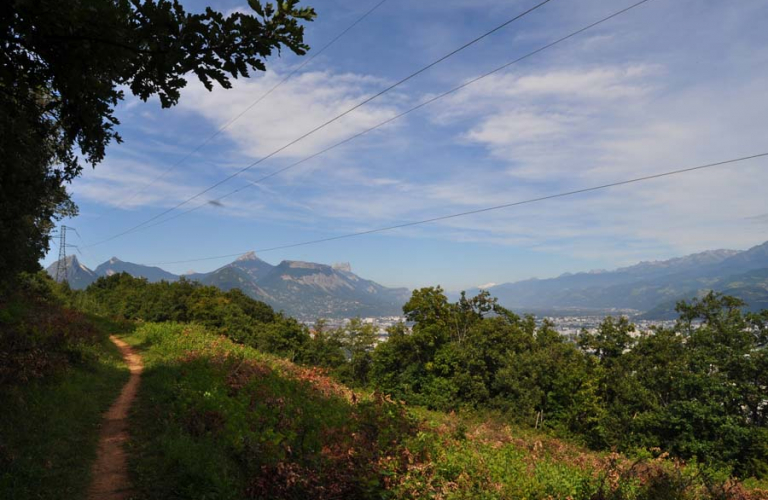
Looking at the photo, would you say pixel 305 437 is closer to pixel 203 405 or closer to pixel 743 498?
pixel 203 405

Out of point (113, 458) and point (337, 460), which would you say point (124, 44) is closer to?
point (337, 460)

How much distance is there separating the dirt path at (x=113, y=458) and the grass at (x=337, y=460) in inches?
11.7

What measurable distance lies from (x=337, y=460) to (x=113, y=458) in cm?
532

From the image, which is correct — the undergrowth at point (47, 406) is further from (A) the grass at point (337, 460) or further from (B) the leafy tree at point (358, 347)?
(B) the leafy tree at point (358, 347)

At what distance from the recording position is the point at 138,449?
9.52 meters

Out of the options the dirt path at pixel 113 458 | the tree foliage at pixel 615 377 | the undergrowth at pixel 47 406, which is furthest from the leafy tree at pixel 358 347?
the dirt path at pixel 113 458

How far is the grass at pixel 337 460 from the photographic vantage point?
7.51 metres

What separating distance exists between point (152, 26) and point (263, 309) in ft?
Result: 241

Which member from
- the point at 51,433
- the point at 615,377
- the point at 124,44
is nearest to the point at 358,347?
the point at 615,377

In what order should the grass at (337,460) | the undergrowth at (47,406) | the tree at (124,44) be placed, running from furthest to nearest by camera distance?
the grass at (337,460)
the undergrowth at (47,406)
the tree at (124,44)

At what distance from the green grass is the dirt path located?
0.62 feet

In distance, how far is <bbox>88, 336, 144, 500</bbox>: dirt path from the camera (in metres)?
7.54

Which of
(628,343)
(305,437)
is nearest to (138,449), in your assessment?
(305,437)

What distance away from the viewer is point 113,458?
9.12 meters
